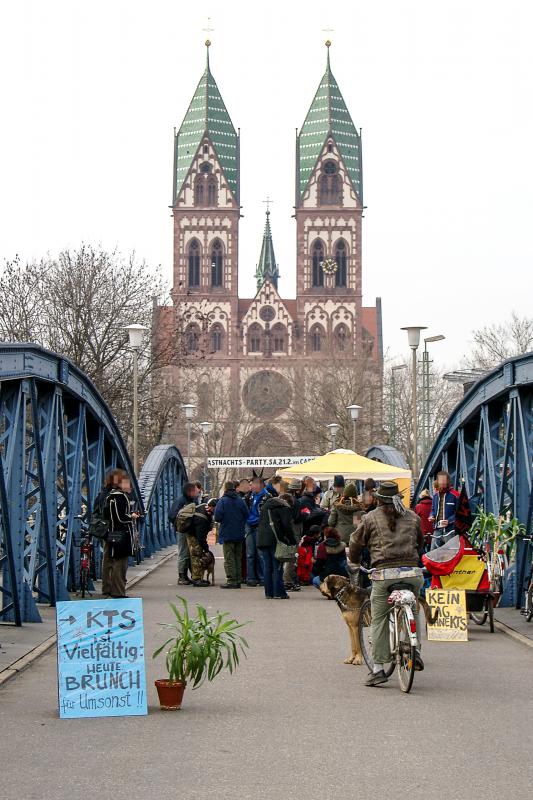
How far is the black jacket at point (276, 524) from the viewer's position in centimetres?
1947

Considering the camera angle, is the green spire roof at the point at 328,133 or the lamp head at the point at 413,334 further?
the green spire roof at the point at 328,133

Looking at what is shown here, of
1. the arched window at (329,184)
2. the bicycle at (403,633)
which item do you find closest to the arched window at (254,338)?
the arched window at (329,184)

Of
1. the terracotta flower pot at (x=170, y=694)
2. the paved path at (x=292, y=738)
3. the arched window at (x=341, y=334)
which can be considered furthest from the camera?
the arched window at (x=341, y=334)

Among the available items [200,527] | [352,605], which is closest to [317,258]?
[200,527]

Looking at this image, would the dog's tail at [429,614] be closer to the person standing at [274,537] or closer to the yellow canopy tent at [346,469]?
the person standing at [274,537]

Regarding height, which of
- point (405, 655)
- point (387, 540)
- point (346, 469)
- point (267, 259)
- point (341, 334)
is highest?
point (267, 259)

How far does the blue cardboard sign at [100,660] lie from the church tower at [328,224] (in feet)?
355

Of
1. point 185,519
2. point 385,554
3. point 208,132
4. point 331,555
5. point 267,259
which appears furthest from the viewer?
point 267,259

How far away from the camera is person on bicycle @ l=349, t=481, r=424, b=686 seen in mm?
11008

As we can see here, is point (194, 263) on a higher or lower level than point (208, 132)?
lower

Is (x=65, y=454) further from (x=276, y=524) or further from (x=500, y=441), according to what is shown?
(x=500, y=441)

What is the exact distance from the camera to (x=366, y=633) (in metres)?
12.1

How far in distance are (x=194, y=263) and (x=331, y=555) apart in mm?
104981

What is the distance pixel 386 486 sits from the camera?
11.2m
